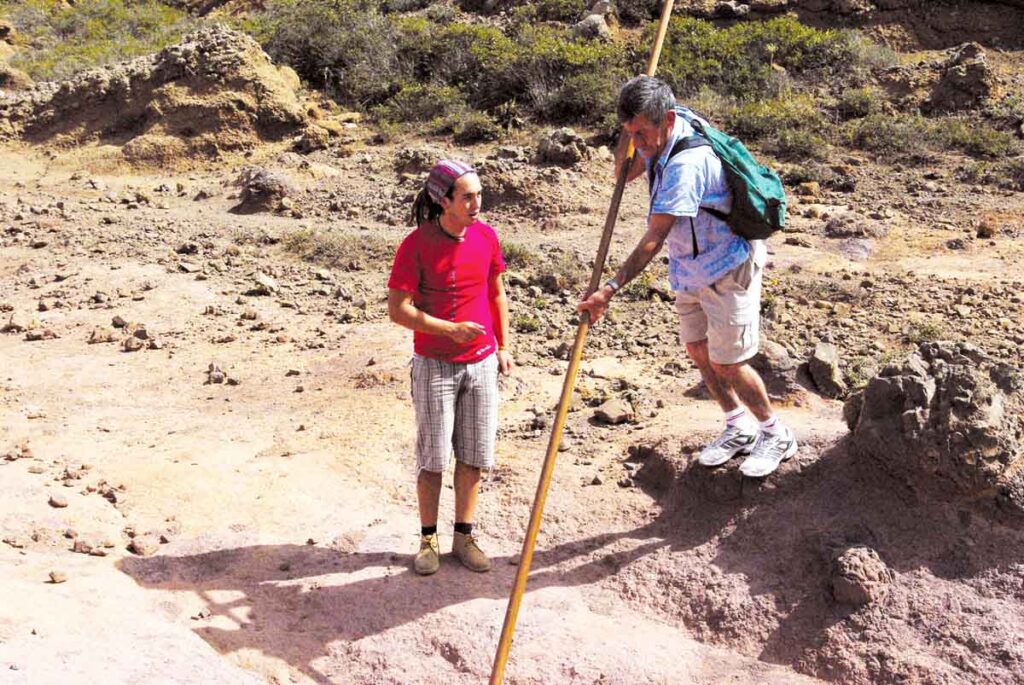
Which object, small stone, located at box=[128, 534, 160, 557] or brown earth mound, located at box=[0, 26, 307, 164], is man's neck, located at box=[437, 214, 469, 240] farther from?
brown earth mound, located at box=[0, 26, 307, 164]

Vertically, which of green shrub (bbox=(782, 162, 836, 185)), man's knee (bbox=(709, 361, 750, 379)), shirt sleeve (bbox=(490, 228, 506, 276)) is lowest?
green shrub (bbox=(782, 162, 836, 185))

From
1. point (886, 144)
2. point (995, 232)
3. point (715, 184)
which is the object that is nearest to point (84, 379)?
point (715, 184)

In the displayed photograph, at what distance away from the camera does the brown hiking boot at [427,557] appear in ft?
13.5

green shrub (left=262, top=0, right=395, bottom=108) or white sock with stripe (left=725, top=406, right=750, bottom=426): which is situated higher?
green shrub (left=262, top=0, right=395, bottom=108)

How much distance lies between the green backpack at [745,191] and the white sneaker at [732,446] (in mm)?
896

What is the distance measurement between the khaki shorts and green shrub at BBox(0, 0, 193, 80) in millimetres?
12886

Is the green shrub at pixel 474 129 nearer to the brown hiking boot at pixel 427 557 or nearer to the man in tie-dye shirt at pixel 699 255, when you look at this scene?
the man in tie-dye shirt at pixel 699 255

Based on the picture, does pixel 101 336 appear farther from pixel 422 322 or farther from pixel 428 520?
pixel 422 322

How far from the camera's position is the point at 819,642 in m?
3.69

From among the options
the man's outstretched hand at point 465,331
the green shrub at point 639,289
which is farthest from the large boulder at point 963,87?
the man's outstretched hand at point 465,331

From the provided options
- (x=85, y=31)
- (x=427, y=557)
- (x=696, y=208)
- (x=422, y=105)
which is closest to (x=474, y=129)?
(x=422, y=105)

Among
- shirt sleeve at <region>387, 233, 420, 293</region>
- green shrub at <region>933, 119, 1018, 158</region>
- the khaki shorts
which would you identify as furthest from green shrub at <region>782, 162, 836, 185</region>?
shirt sleeve at <region>387, 233, 420, 293</region>

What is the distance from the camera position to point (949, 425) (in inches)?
150

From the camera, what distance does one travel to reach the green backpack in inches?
145
